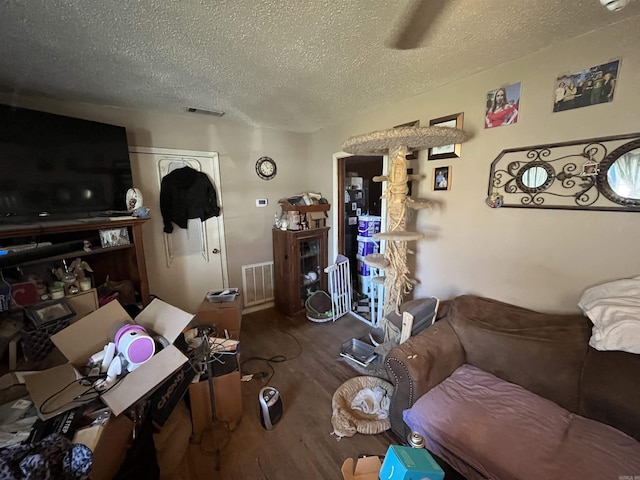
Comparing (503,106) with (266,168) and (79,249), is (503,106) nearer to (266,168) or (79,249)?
(266,168)

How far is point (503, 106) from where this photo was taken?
165 cm

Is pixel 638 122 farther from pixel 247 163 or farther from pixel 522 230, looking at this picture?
pixel 247 163

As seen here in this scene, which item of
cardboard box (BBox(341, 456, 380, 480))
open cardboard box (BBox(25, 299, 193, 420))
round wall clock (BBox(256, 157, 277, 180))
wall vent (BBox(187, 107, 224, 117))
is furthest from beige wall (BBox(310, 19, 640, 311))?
open cardboard box (BBox(25, 299, 193, 420))

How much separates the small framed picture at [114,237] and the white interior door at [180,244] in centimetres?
57

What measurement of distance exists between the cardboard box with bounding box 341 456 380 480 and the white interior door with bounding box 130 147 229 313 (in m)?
2.38

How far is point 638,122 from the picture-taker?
48.2 inches

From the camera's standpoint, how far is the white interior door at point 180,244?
98.4 inches

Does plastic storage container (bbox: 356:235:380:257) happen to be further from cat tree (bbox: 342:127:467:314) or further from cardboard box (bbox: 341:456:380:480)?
cardboard box (bbox: 341:456:380:480)

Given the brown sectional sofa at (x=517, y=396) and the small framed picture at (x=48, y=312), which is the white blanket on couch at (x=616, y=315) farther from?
the small framed picture at (x=48, y=312)

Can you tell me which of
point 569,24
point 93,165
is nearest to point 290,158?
point 93,165

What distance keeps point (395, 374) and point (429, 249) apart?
3.69 ft

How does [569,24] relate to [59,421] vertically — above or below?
above

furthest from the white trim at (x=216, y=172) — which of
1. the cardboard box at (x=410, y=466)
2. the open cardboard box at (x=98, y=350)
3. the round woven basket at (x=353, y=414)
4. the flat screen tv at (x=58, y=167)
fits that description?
the cardboard box at (x=410, y=466)

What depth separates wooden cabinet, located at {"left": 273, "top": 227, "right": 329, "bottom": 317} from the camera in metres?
2.94
